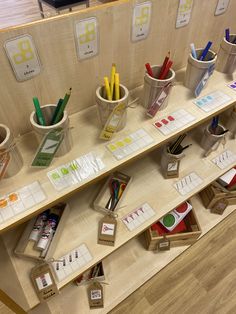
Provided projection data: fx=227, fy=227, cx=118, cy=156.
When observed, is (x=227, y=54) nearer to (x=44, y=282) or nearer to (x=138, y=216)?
(x=138, y=216)

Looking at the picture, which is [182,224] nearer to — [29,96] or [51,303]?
[51,303]

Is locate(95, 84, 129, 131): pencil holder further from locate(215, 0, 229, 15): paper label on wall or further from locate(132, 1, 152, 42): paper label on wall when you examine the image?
locate(215, 0, 229, 15): paper label on wall

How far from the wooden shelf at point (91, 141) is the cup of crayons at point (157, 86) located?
3cm

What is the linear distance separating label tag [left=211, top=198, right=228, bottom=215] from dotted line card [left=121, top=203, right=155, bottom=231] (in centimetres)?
59

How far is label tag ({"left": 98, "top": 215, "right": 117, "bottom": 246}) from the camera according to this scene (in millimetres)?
817

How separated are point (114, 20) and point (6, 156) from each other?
461 millimetres

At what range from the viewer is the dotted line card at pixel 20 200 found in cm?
52

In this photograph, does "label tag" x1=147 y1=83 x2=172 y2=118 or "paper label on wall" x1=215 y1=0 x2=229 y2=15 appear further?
"paper label on wall" x1=215 y1=0 x2=229 y2=15

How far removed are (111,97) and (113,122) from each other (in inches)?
3.0

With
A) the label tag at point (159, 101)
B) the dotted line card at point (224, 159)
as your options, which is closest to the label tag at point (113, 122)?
the label tag at point (159, 101)

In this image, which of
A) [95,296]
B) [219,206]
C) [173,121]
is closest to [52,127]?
[173,121]

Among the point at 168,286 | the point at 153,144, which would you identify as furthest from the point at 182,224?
the point at 153,144

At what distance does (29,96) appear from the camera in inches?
24.3

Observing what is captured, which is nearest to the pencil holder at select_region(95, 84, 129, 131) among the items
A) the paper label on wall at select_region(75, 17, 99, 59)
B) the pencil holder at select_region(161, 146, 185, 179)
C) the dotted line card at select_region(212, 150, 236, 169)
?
the paper label on wall at select_region(75, 17, 99, 59)
